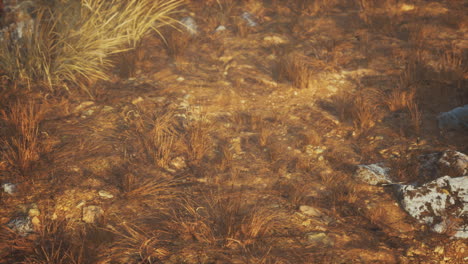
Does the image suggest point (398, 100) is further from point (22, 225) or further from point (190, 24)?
point (22, 225)

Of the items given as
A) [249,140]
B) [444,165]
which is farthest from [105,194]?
[444,165]

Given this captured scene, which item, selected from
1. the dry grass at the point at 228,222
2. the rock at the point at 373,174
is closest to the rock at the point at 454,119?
the rock at the point at 373,174

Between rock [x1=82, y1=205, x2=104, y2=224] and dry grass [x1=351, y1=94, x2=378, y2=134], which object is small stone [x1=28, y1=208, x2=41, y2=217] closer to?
rock [x1=82, y1=205, x2=104, y2=224]

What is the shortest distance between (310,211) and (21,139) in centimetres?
224

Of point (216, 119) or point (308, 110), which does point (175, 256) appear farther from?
point (308, 110)

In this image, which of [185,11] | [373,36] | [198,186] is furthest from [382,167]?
[185,11]

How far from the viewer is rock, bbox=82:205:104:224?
2631 millimetres

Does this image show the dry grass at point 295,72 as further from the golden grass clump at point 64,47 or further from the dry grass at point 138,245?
the dry grass at point 138,245

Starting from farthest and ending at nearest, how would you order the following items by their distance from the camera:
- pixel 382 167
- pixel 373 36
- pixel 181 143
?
pixel 373 36 → pixel 181 143 → pixel 382 167

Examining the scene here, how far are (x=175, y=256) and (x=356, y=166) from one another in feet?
5.33

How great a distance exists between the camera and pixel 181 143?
3.38 metres

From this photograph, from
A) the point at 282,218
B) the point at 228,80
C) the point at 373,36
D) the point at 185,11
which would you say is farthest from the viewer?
the point at 185,11

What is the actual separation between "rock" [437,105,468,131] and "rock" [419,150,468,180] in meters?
0.47

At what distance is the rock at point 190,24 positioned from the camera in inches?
194
